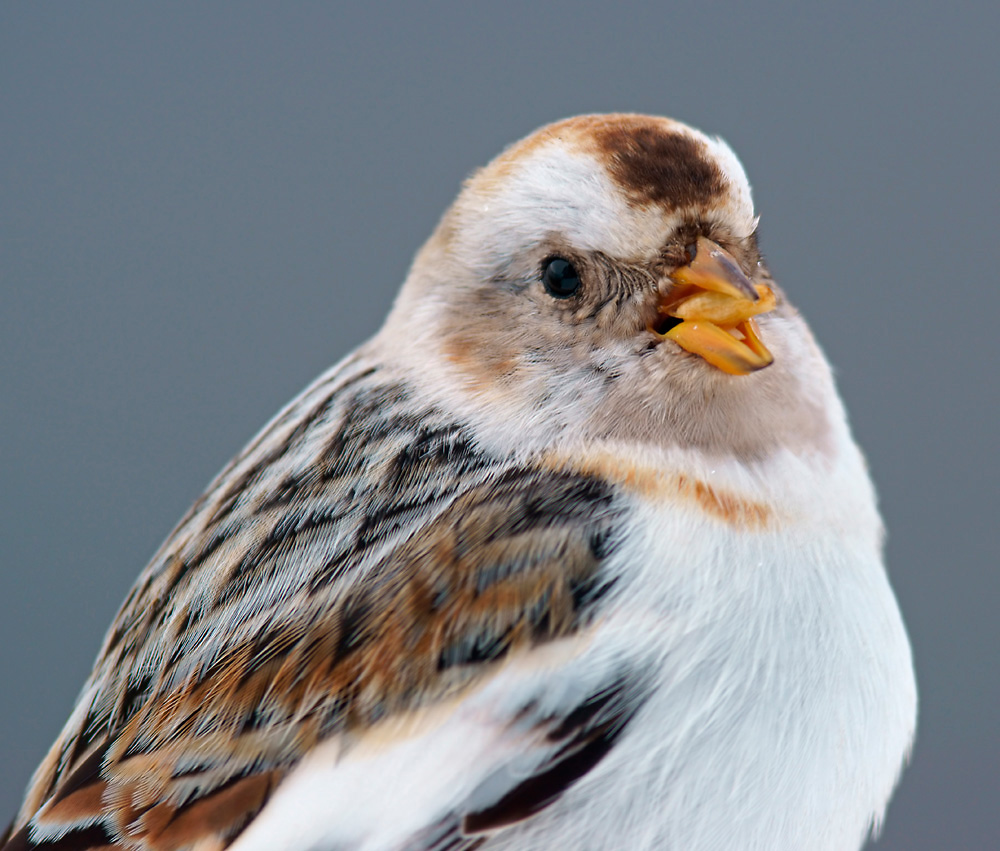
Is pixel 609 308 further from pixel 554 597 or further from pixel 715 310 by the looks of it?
pixel 554 597

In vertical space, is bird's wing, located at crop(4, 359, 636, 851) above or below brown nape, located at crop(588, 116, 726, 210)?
below

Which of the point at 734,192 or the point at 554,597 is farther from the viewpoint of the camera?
the point at 734,192

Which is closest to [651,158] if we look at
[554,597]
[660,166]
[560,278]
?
[660,166]

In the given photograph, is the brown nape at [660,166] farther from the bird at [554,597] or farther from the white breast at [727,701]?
the white breast at [727,701]

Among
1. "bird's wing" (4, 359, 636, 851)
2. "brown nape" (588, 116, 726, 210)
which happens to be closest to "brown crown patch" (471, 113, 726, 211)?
"brown nape" (588, 116, 726, 210)

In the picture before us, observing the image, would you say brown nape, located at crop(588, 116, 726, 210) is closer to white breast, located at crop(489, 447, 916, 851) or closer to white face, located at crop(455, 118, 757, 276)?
white face, located at crop(455, 118, 757, 276)

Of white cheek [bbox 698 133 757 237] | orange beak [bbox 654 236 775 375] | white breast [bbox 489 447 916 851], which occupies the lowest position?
white breast [bbox 489 447 916 851]

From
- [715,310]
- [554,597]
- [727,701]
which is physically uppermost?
[715,310]

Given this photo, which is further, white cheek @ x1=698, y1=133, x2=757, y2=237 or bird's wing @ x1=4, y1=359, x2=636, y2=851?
Answer: white cheek @ x1=698, y1=133, x2=757, y2=237
